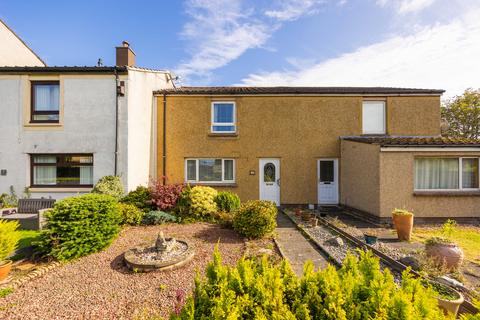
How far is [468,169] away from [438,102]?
4646 mm

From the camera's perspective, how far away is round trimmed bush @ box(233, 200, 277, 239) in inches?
280

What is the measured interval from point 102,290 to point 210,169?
326 inches

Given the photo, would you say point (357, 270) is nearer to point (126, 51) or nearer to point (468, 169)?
point (468, 169)

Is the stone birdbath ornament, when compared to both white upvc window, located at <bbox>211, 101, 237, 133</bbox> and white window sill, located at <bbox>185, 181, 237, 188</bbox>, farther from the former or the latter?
white upvc window, located at <bbox>211, 101, 237, 133</bbox>

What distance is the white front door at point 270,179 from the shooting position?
12273 mm

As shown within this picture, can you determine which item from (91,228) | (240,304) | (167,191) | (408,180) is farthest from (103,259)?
(408,180)

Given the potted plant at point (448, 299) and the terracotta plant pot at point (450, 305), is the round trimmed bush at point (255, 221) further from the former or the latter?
the terracotta plant pot at point (450, 305)

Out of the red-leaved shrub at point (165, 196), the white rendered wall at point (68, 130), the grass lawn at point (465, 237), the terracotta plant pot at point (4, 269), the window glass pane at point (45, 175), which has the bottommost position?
the grass lawn at point (465, 237)

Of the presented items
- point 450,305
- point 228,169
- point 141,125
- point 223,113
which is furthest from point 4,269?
point 223,113

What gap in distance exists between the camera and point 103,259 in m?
5.69

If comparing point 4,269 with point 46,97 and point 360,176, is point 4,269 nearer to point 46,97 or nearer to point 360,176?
point 46,97

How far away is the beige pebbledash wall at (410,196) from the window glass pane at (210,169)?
25.7 feet

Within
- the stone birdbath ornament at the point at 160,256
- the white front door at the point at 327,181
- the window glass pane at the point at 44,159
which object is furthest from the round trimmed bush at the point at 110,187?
the white front door at the point at 327,181

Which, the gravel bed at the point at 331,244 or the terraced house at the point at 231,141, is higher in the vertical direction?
the terraced house at the point at 231,141
